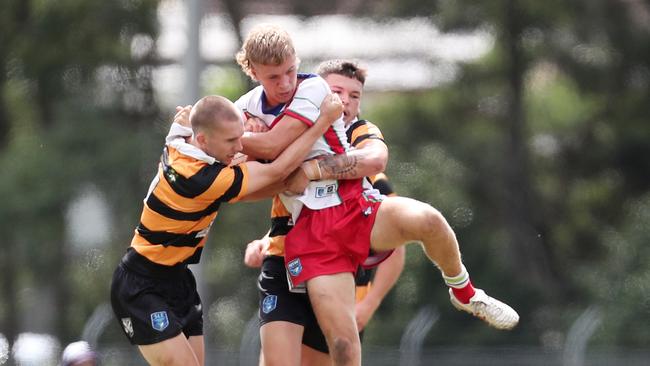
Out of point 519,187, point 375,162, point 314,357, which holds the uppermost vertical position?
point 375,162

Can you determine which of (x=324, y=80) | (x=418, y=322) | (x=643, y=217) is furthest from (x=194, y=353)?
(x=643, y=217)

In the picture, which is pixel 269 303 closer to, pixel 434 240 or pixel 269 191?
pixel 269 191

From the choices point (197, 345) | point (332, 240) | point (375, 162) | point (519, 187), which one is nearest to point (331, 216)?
point (332, 240)

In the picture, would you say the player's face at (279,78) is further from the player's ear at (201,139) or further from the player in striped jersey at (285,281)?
the player in striped jersey at (285,281)

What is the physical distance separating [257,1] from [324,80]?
14.4 meters

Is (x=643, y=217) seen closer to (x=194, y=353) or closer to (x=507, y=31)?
(x=507, y=31)

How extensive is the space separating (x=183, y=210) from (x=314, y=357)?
1.28 m

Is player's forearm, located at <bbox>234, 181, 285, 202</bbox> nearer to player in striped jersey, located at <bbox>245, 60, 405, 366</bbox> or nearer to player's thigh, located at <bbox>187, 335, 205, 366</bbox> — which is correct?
player in striped jersey, located at <bbox>245, 60, 405, 366</bbox>

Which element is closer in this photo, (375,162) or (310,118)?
(310,118)

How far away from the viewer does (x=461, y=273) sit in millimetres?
6895

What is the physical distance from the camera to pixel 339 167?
22.3ft

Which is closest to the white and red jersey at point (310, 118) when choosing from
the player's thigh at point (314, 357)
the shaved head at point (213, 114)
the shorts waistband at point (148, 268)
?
the shaved head at point (213, 114)

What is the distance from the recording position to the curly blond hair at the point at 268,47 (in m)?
6.57

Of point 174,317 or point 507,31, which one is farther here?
point 507,31
